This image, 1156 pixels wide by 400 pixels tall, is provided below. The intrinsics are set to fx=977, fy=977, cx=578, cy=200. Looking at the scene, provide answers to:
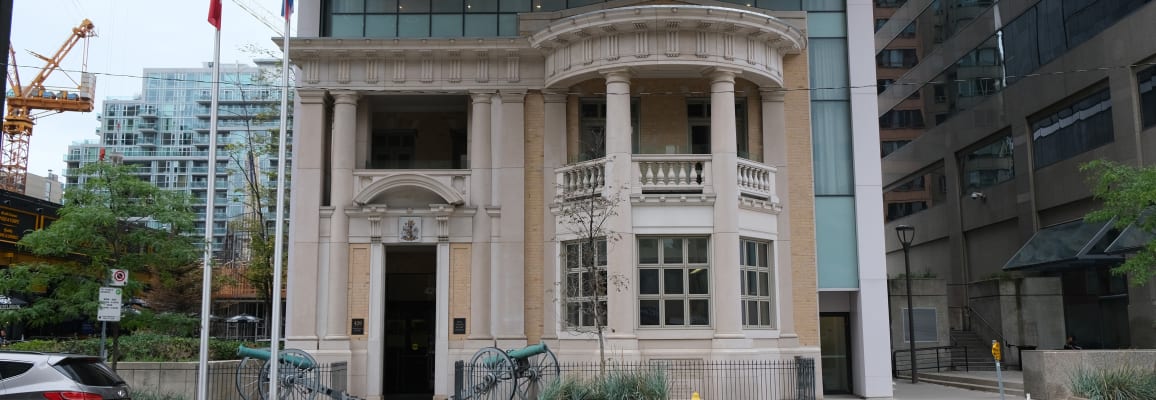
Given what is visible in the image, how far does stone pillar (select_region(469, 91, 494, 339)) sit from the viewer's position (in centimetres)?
2428

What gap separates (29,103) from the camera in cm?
8125

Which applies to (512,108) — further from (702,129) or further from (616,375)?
(616,375)

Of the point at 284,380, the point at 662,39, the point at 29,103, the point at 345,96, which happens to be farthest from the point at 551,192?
the point at 29,103

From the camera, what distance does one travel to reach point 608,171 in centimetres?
2284

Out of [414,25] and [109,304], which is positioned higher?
[414,25]

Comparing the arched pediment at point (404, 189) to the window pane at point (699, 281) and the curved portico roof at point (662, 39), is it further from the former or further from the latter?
the window pane at point (699, 281)

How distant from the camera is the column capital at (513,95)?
24.9 metres

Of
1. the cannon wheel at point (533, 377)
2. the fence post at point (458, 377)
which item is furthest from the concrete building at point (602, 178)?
the fence post at point (458, 377)

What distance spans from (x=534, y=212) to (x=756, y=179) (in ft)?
18.4

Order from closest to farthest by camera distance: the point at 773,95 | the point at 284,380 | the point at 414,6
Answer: the point at 284,380
the point at 773,95
the point at 414,6

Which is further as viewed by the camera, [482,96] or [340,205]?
[482,96]

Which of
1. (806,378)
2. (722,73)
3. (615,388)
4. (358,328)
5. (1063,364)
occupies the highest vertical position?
(722,73)

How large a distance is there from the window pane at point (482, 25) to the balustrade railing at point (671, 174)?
18.6ft

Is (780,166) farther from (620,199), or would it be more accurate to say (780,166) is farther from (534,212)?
(534,212)
